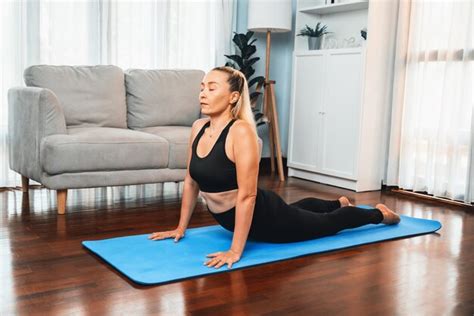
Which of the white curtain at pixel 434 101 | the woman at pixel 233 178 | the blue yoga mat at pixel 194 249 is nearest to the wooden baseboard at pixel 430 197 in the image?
the white curtain at pixel 434 101

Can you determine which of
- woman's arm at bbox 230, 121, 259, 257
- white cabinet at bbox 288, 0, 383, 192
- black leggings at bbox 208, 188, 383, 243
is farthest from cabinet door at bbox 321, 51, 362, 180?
woman's arm at bbox 230, 121, 259, 257

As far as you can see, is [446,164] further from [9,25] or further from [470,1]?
[9,25]

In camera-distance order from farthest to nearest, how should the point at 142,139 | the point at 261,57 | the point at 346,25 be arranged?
the point at 261,57, the point at 346,25, the point at 142,139

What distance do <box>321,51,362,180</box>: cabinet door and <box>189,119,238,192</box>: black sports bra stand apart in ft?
7.08

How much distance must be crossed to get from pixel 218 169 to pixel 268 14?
2.78 m

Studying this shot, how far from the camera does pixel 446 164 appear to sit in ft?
13.5

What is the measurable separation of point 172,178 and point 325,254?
132 cm

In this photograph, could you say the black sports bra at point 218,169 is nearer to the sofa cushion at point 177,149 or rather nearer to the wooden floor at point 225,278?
the wooden floor at point 225,278

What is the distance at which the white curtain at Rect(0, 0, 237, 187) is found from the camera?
410cm

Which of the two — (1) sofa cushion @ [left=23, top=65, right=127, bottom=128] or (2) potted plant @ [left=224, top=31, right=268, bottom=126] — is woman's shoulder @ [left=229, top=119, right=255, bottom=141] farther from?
(2) potted plant @ [left=224, top=31, right=268, bottom=126]

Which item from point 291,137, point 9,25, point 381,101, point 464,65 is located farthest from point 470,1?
point 9,25

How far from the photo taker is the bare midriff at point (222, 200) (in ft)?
8.15

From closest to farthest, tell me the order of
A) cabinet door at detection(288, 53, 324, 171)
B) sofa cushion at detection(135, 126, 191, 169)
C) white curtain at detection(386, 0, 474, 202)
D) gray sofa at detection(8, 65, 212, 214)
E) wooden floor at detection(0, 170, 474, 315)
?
wooden floor at detection(0, 170, 474, 315) < gray sofa at detection(8, 65, 212, 214) < sofa cushion at detection(135, 126, 191, 169) < white curtain at detection(386, 0, 474, 202) < cabinet door at detection(288, 53, 324, 171)

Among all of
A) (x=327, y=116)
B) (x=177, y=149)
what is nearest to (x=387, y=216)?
(x=177, y=149)
